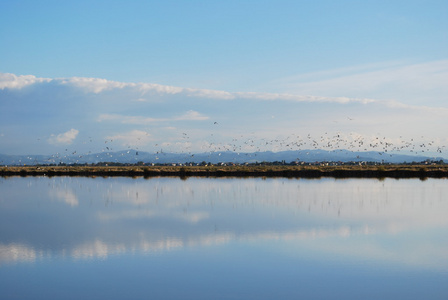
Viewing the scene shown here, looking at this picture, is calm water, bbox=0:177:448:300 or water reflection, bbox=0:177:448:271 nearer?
calm water, bbox=0:177:448:300

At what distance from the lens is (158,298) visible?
38.1 ft

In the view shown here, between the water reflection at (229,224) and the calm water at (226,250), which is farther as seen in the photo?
the water reflection at (229,224)

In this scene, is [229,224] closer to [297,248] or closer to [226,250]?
[226,250]

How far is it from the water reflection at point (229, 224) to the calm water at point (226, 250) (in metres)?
0.05

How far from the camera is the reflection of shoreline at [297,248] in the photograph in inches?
614

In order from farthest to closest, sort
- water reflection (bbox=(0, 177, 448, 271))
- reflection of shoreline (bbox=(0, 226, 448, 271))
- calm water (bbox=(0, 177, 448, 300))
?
water reflection (bbox=(0, 177, 448, 271))
reflection of shoreline (bbox=(0, 226, 448, 271))
calm water (bbox=(0, 177, 448, 300))

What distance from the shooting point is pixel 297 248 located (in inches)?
672

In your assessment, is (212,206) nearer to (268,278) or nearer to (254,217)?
(254,217)

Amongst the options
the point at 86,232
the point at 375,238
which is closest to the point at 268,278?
the point at 375,238

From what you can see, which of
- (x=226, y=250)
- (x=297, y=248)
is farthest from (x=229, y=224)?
(x=297, y=248)

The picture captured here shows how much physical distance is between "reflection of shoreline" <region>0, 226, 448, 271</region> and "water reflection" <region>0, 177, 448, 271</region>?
0.11ft

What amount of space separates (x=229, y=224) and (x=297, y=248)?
5.90m

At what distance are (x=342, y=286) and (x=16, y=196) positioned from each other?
30.9 metres

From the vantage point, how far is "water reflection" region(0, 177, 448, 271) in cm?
1686
